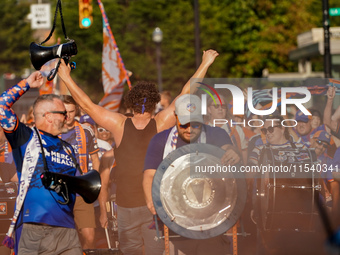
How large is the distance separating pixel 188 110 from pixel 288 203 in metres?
1.21

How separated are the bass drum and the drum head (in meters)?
0.40

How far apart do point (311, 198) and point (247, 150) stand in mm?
1066

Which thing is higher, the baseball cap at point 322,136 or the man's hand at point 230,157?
the baseball cap at point 322,136

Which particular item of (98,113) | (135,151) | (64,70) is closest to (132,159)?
(135,151)

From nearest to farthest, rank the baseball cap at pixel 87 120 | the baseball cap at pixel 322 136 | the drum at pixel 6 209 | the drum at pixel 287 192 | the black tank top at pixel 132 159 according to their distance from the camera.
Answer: the drum at pixel 287 192
the black tank top at pixel 132 159
the baseball cap at pixel 322 136
the drum at pixel 6 209
the baseball cap at pixel 87 120

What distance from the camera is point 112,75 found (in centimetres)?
1148

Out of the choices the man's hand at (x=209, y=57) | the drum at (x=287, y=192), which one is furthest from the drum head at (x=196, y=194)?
the man's hand at (x=209, y=57)

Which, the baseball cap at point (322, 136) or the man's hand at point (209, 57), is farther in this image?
the baseball cap at point (322, 136)

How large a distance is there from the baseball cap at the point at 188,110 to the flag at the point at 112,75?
17.3 ft

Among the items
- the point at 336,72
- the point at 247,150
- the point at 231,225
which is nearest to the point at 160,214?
the point at 231,225

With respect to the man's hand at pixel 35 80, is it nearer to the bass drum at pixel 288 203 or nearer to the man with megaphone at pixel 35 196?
the man with megaphone at pixel 35 196

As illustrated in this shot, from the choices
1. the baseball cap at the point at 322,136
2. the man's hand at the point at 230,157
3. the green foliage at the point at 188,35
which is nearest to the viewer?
the man's hand at the point at 230,157

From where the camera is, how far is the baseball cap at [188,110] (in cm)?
573

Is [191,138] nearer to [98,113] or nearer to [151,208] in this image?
[151,208]
